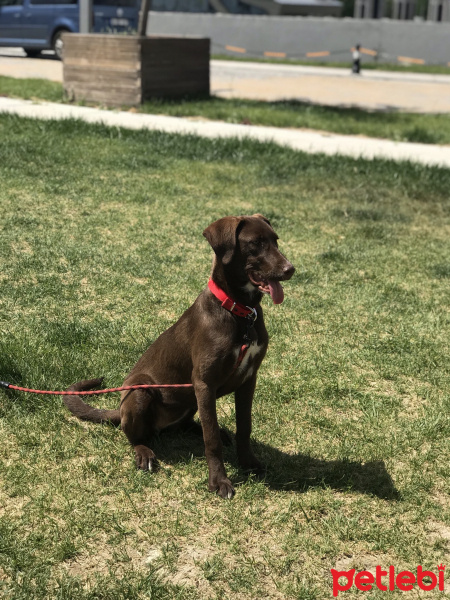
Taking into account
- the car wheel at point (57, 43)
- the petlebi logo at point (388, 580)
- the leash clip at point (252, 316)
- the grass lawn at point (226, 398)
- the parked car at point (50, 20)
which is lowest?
the petlebi logo at point (388, 580)

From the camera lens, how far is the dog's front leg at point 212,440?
11.0 ft

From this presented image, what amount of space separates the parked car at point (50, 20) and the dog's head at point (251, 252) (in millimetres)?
17017

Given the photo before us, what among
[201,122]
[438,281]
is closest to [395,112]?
[201,122]

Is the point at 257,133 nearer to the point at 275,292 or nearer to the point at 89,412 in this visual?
the point at 89,412

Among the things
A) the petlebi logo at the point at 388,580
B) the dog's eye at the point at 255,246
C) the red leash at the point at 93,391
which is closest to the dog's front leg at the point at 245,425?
the red leash at the point at 93,391

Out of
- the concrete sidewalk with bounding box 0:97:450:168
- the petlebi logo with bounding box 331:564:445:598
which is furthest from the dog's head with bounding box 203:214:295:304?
the concrete sidewalk with bounding box 0:97:450:168

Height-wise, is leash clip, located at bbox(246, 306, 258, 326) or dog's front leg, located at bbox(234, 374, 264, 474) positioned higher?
leash clip, located at bbox(246, 306, 258, 326)

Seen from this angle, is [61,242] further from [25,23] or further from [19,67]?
[25,23]

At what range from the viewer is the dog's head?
322 centimetres

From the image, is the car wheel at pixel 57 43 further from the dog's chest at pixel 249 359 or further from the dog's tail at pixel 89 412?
the dog's chest at pixel 249 359

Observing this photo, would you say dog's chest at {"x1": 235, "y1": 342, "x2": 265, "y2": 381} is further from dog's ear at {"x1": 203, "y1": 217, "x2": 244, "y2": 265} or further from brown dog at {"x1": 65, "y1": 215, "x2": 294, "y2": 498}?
dog's ear at {"x1": 203, "y1": 217, "x2": 244, "y2": 265}

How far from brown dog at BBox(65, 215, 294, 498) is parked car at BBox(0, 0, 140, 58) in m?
16.9

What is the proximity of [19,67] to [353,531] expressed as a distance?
18.2 m

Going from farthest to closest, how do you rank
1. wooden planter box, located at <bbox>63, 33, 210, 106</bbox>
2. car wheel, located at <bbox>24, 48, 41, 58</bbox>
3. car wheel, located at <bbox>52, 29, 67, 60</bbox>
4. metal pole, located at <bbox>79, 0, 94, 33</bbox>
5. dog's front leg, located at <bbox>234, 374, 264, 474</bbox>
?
car wheel, located at <bbox>24, 48, 41, 58</bbox>, car wheel, located at <bbox>52, 29, 67, 60</bbox>, metal pole, located at <bbox>79, 0, 94, 33</bbox>, wooden planter box, located at <bbox>63, 33, 210, 106</bbox>, dog's front leg, located at <bbox>234, 374, 264, 474</bbox>
